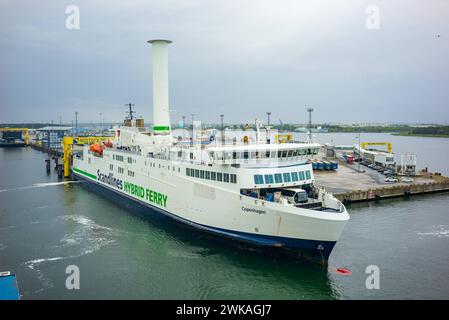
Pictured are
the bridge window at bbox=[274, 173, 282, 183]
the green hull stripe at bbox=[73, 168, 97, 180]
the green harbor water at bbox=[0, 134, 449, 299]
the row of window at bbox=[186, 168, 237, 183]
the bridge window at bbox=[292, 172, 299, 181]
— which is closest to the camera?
the green harbor water at bbox=[0, 134, 449, 299]

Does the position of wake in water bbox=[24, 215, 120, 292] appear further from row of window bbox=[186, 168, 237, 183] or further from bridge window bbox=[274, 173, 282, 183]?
bridge window bbox=[274, 173, 282, 183]

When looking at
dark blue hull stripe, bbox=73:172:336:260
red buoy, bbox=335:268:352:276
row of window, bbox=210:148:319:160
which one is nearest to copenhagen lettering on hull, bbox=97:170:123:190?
dark blue hull stripe, bbox=73:172:336:260

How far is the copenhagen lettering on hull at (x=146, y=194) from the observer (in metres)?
31.0

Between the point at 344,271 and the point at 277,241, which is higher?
the point at 277,241

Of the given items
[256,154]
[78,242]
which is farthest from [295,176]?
[78,242]

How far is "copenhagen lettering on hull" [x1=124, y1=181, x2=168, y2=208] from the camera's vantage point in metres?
31.0

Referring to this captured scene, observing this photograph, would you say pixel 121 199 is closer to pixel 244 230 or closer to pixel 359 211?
pixel 244 230

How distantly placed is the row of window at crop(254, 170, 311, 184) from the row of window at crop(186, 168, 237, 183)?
5.19ft

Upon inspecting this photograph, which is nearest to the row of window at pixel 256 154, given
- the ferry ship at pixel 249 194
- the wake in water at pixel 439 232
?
the ferry ship at pixel 249 194

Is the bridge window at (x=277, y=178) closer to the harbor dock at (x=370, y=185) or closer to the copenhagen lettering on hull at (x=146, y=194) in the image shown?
the copenhagen lettering on hull at (x=146, y=194)

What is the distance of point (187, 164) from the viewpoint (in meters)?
27.8

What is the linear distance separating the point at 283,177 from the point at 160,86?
1977 centimetres

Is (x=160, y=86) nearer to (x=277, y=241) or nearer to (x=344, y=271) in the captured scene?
(x=277, y=241)

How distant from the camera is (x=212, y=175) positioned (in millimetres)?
25672
